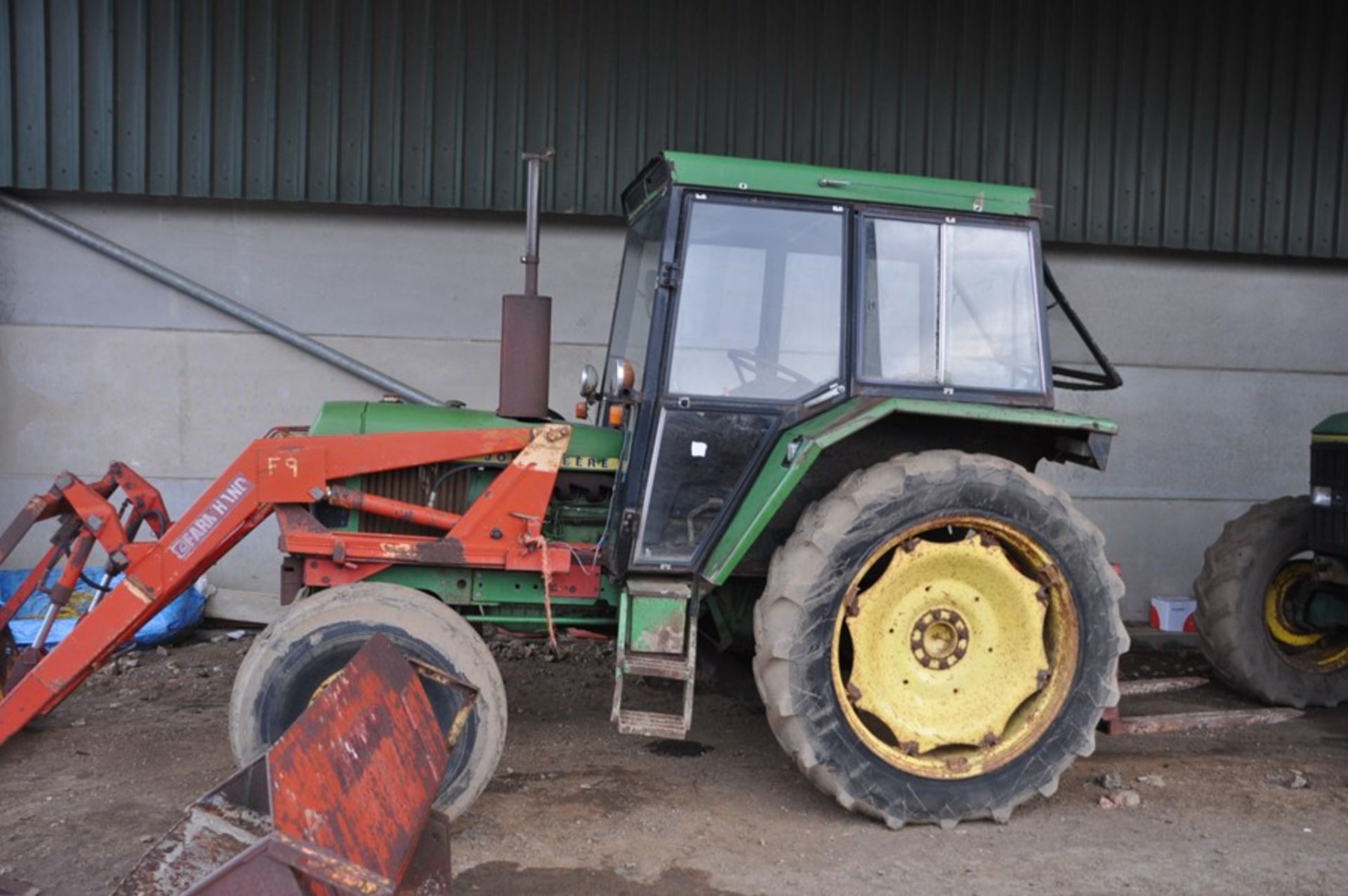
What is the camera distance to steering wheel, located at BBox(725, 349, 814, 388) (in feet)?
14.0

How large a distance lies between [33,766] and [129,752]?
358mm

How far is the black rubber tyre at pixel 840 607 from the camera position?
402 centimetres

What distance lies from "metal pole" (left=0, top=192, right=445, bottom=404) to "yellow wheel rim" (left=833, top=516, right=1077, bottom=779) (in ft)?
11.8

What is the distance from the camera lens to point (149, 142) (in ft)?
23.0

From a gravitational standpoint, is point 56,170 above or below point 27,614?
above

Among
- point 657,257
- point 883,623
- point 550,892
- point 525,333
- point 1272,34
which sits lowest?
point 550,892

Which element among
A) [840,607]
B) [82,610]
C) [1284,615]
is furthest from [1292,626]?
[82,610]

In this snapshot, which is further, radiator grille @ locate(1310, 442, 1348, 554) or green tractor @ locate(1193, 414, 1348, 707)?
green tractor @ locate(1193, 414, 1348, 707)

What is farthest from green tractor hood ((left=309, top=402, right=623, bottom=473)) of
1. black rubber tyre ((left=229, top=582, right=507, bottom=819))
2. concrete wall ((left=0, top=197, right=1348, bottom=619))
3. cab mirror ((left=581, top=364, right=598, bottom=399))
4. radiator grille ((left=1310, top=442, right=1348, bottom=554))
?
radiator grille ((left=1310, top=442, right=1348, bottom=554))

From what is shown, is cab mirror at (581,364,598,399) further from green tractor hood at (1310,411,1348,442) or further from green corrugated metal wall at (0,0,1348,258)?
green tractor hood at (1310,411,1348,442)

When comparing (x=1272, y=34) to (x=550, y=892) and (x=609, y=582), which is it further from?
(x=550, y=892)

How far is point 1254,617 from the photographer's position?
6.04m

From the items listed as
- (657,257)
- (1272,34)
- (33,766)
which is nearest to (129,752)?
(33,766)

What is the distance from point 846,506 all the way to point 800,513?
17.5 inches
